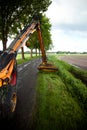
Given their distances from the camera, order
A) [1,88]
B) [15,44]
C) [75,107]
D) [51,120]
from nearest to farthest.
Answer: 1. [1,88]
2. [51,120]
3. [15,44]
4. [75,107]

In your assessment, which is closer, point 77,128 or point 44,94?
point 77,128

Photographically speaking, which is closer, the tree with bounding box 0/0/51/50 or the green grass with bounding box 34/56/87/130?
the green grass with bounding box 34/56/87/130

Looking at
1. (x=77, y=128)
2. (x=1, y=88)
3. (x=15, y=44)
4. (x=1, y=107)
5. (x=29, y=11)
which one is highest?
(x=29, y=11)

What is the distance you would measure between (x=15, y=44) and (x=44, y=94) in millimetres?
3463

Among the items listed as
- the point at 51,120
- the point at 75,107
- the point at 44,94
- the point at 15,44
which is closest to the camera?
the point at 51,120

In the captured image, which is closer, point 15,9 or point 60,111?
point 60,111

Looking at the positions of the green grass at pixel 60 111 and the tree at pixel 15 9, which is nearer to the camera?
the green grass at pixel 60 111

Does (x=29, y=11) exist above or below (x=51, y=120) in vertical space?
above

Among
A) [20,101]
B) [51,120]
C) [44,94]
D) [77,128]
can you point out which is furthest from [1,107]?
[44,94]

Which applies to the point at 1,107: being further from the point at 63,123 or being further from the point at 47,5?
the point at 47,5

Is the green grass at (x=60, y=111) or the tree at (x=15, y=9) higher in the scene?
the tree at (x=15, y=9)

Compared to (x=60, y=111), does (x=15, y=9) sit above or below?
above

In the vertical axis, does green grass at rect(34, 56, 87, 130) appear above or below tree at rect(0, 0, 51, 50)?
below

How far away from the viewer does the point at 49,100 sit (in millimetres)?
8609
